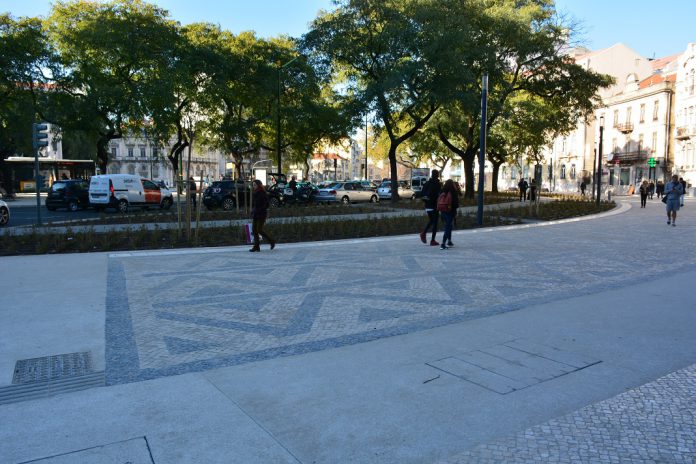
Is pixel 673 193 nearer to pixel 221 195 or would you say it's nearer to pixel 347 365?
pixel 347 365

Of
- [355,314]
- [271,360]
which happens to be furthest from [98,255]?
[271,360]

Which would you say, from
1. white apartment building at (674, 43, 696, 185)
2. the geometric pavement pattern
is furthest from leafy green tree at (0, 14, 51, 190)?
white apartment building at (674, 43, 696, 185)

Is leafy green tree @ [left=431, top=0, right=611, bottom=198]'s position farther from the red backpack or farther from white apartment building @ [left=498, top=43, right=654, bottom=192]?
white apartment building @ [left=498, top=43, right=654, bottom=192]

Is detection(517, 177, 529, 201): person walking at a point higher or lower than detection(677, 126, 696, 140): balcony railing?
lower

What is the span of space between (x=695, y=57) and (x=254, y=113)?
39806mm

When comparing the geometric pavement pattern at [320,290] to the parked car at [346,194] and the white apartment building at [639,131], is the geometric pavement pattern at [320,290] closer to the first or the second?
the parked car at [346,194]

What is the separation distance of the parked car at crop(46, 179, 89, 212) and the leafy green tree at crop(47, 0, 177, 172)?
5137 millimetres

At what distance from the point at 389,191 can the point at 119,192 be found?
19.8m

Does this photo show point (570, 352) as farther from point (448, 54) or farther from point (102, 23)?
point (102, 23)

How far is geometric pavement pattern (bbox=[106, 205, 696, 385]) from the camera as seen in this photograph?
539 cm

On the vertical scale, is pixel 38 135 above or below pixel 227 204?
above

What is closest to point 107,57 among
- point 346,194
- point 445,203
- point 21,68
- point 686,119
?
point 21,68

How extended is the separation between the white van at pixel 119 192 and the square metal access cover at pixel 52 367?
21327 mm

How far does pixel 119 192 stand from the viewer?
24.8 metres
